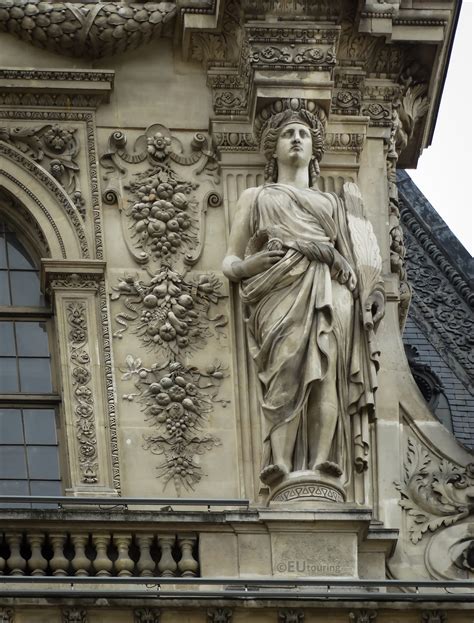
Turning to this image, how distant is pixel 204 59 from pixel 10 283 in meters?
2.48

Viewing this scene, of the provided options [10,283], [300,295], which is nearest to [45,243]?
[10,283]

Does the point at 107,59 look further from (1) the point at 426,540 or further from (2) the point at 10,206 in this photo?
(1) the point at 426,540

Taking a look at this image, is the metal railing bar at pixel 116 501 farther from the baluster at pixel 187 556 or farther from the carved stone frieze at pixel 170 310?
the carved stone frieze at pixel 170 310

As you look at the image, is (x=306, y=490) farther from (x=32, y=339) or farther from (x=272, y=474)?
(x=32, y=339)

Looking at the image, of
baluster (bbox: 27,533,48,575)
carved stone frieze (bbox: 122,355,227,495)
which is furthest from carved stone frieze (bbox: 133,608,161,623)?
carved stone frieze (bbox: 122,355,227,495)

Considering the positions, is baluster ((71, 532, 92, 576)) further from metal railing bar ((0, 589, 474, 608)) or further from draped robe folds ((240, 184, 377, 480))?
draped robe folds ((240, 184, 377, 480))

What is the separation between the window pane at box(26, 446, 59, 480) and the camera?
28578 millimetres

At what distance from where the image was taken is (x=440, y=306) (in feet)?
118

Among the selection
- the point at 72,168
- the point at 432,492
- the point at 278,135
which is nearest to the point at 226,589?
the point at 432,492

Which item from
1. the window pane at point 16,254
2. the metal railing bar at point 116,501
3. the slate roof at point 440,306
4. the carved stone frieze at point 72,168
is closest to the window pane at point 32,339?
the window pane at point 16,254

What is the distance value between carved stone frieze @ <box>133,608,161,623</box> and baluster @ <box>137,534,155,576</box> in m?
0.82

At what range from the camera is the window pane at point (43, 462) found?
93.8 ft

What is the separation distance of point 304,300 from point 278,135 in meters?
1.71

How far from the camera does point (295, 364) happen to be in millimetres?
27953
